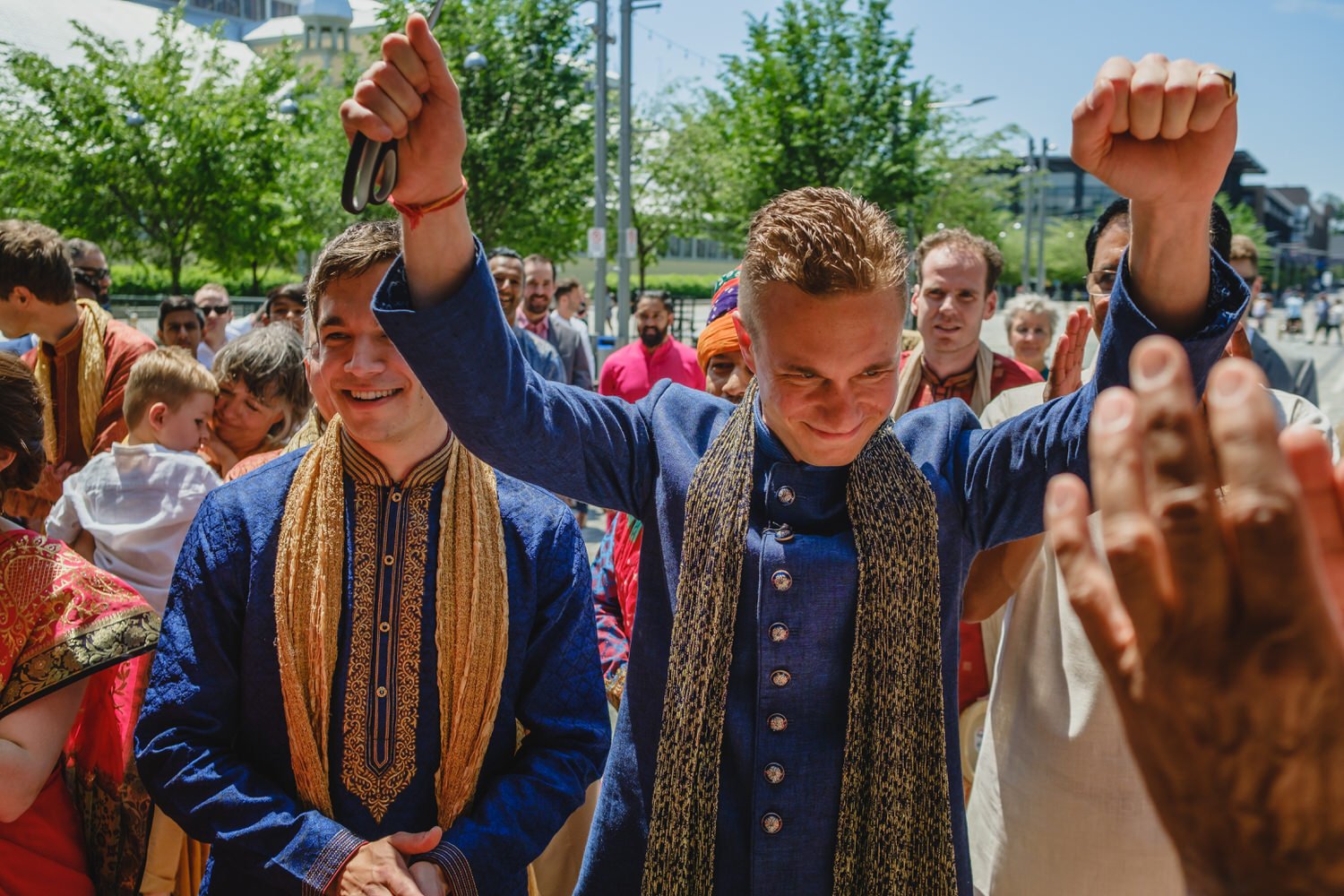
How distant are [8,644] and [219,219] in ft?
74.0

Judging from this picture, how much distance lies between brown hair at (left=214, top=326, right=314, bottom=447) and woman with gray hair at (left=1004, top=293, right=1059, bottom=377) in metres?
4.63

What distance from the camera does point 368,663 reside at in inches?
82.4

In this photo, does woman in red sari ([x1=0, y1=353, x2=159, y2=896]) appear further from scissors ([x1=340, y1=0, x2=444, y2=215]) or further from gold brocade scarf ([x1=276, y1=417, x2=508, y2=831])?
scissors ([x1=340, y1=0, x2=444, y2=215])

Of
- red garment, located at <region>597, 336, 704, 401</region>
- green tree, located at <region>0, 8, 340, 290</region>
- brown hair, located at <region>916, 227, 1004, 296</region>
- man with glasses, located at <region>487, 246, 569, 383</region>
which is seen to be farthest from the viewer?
green tree, located at <region>0, 8, 340, 290</region>

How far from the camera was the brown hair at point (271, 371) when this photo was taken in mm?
3912

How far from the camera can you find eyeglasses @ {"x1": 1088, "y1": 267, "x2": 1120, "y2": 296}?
10.4 ft

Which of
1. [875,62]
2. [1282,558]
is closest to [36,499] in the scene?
[1282,558]

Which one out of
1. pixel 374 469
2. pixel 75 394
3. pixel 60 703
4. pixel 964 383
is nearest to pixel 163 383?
pixel 75 394

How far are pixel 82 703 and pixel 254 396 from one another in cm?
172

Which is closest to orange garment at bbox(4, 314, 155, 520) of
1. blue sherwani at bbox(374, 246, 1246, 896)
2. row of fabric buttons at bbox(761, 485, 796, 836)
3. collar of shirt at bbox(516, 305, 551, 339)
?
blue sherwani at bbox(374, 246, 1246, 896)

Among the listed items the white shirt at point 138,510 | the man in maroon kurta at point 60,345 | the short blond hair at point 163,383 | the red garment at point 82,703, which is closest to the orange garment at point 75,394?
the man in maroon kurta at point 60,345

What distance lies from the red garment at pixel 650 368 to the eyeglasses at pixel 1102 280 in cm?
446

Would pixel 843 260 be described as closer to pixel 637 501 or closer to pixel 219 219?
pixel 637 501

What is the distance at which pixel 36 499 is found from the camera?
14.5ft
